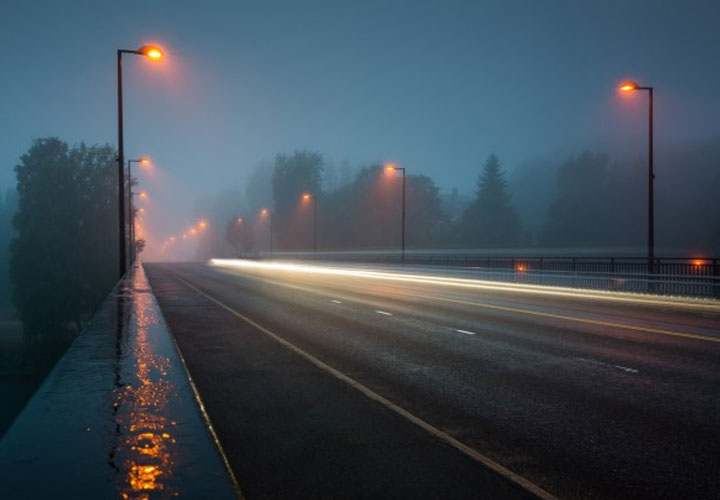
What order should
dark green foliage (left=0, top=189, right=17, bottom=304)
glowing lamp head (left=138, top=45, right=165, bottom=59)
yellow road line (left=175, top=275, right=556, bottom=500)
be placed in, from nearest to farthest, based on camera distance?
yellow road line (left=175, top=275, right=556, bottom=500)
glowing lamp head (left=138, top=45, right=165, bottom=59)
dark green foliage (left=0, top=189, right=17, bottom=304)

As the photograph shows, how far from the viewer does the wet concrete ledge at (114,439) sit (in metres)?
3.49

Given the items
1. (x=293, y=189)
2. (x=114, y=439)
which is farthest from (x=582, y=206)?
(x=114, y=439)

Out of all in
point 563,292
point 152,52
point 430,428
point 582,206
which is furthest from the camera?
point 582,206

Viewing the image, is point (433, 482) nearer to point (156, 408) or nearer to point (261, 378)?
point (156, 408)

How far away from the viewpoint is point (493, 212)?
112562mm

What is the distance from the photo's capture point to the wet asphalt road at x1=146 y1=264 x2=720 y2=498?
4.94 metres

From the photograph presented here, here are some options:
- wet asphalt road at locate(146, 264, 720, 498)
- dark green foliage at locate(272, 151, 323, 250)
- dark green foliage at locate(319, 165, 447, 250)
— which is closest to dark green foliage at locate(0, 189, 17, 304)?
dark green foliage at locate(272, 151, 323, 250)

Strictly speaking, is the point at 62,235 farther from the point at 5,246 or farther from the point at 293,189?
the point at 5,246

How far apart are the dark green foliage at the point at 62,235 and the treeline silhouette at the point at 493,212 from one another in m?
31.0

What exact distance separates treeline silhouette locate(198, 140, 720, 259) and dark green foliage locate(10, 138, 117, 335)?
3103 centimetres

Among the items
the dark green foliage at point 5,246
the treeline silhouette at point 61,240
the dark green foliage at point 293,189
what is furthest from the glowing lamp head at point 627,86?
the dark green foliage at point 5,246

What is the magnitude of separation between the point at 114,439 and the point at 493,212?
4382 inches

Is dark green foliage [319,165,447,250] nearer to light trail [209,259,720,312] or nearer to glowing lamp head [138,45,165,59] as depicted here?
light trail [209,259,720,312]

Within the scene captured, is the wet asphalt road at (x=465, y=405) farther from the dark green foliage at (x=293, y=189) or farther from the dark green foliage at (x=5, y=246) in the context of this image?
the dark green foliage at (x=5, y=246)
